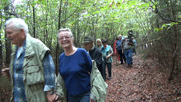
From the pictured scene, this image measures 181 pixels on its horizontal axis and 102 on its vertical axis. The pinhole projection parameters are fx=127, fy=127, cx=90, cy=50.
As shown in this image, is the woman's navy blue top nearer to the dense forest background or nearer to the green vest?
the green vest

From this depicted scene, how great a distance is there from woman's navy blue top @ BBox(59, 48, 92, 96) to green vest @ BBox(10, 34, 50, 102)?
17.7 inches

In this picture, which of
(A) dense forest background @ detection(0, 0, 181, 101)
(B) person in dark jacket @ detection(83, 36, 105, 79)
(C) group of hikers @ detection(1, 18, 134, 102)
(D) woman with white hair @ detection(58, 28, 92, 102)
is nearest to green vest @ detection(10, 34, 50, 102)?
(C) group of hikers @ detection(1, 18, 134, 102)

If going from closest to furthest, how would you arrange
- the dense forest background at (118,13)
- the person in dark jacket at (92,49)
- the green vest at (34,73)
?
the green vest at (34,73)
the person in dark jacket at (92,49)
the dense forest background at (118,13)

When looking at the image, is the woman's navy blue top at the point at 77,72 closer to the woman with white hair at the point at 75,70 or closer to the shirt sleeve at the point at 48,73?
the woman with white hair at the point at 75,70

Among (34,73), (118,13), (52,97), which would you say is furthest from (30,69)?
(118,13)

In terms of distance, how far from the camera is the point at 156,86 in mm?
5109

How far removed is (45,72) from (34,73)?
151 millimetres

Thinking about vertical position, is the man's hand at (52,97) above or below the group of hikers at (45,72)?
below

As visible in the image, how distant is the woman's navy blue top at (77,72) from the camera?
2.17 m

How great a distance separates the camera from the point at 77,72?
2.15m

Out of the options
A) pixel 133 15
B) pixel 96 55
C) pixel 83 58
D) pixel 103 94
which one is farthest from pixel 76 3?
pixel 133 15

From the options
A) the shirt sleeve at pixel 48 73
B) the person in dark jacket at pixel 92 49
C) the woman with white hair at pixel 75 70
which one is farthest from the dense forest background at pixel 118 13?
the shirt sleeve at pixel 48 73

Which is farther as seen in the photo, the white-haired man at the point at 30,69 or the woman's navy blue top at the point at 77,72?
the woman's navy blue top at the point at 77,72

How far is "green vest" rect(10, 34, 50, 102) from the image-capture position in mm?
1841
